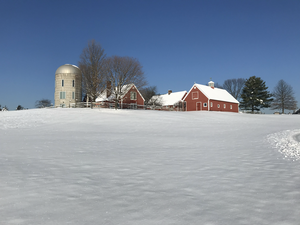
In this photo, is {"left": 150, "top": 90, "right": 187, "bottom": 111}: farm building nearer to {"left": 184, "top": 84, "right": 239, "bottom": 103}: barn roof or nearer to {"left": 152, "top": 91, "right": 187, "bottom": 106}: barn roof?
{"left": 152, "top": 91, "right": 187, "bottom": 106}: barn roof

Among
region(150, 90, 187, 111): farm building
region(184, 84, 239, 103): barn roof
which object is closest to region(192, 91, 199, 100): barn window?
region(184, 84, 239, 103): barn roof

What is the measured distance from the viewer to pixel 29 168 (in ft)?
21.6

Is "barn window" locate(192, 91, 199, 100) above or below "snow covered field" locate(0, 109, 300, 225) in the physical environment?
above

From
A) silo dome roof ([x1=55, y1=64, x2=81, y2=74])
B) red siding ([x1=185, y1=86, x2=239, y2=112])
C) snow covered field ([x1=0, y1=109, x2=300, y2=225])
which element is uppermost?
silo dome roof ([x1=55, y1=64, x2=81, y2=74])

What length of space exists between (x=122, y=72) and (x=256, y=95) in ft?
127

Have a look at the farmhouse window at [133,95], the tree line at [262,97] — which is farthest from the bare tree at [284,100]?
the farmhouse window at [133,95]

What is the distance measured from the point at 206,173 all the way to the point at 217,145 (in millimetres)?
4856

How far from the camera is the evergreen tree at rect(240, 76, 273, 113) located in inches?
2291

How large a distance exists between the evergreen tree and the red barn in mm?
11777

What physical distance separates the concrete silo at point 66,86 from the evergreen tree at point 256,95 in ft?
138

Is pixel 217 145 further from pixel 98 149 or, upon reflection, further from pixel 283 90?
pixel 283 90

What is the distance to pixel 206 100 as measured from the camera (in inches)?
1757

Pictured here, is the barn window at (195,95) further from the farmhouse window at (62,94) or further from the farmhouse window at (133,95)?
the farmhouse window at (62,94)

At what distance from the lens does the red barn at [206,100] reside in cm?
4472
